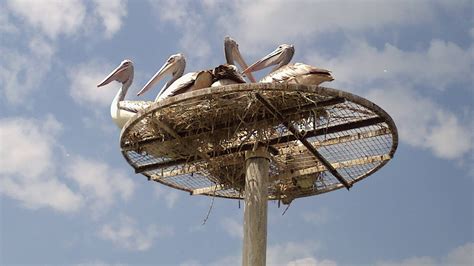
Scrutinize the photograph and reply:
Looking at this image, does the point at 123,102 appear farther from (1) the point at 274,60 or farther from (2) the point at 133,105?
(1) the point at 274,60

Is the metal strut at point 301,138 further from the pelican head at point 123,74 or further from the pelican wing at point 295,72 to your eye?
the pelican head at point 123,74

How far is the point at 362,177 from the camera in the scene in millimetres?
10203

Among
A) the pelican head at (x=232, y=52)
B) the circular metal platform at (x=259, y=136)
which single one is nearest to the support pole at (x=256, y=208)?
the circular metal platform at (x=259, y=136)

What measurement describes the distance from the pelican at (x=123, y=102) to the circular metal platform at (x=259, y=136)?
633 mm

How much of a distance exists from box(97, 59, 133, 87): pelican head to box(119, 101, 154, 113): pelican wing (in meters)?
1.00

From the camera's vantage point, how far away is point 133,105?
1012cm

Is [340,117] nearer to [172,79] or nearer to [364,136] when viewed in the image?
[364,136]

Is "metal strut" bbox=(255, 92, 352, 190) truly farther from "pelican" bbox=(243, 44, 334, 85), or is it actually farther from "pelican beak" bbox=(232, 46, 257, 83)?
"pelican beak" bbox=(232, 46, 257, 83)

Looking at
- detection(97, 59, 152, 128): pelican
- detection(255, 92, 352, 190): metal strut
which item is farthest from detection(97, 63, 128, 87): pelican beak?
detection(255, 92, 352, 190): metal strut

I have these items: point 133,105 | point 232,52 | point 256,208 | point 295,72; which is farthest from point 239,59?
point 256,208

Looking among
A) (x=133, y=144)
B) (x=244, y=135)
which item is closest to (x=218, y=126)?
(x=244, y=135)

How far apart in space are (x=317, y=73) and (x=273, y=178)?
1916mm

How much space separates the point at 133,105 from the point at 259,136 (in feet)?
6.87

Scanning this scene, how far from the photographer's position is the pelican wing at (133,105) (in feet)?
32.9
